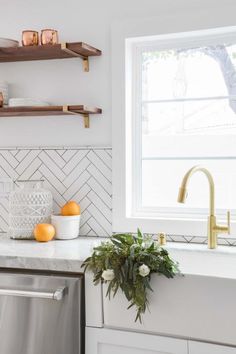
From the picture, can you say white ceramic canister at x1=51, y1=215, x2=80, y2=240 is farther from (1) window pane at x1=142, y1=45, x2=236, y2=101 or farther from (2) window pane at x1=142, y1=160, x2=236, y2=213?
(1) window pane at x1=142, y1=45, x2=236, y2=101

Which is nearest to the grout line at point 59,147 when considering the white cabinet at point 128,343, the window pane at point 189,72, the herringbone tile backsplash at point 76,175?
the herringbone tile backsplash at point 76,175

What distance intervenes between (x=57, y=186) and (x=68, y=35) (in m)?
0.83

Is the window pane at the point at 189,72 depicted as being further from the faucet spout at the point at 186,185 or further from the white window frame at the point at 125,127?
the faucet spout at the point at 186,185

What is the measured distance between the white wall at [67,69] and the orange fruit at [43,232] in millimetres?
491

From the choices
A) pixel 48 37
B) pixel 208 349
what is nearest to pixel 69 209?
pixel 48 37

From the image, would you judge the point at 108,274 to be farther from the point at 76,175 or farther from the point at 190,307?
the point at 76,175

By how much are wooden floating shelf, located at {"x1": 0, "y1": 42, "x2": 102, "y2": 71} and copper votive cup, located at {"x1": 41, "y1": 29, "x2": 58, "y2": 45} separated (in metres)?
0.04

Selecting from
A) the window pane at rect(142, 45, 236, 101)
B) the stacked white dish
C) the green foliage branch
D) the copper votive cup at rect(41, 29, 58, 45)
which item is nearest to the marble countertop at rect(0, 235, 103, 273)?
the green foliage branch

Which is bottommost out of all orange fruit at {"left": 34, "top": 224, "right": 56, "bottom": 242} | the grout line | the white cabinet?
the white cabinet

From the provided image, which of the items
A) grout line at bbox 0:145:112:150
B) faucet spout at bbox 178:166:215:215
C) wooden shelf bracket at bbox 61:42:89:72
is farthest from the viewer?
grout line at bbox 0:145:112:150

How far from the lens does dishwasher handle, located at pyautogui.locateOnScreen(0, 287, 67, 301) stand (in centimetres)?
168

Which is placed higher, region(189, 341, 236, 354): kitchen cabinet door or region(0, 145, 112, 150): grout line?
region(0, 145, 112, 150): grout line

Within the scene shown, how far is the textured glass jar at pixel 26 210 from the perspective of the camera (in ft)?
7.37

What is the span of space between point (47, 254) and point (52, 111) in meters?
0.73
